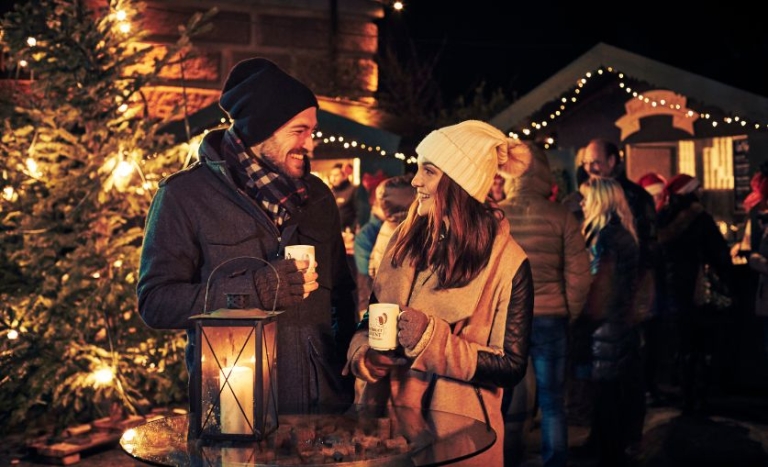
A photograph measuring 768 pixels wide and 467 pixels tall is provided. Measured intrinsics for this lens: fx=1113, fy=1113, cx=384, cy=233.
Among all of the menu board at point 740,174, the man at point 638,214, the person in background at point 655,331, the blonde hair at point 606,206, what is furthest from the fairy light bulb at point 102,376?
the menu board at point 740,174

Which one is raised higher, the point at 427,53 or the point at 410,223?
the point at 427,53

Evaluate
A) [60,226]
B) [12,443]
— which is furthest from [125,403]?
[60,226]

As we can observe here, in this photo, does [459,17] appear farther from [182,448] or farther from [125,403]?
[182,448]

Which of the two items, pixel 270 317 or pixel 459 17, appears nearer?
pixel 270 317

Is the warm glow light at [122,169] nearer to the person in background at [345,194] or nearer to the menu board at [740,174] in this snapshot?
the person in background at [345,194]

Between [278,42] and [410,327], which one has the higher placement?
[278,42]

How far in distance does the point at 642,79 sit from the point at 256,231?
8396 millimetres

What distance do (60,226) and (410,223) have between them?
5222mm

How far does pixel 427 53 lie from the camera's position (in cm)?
3375

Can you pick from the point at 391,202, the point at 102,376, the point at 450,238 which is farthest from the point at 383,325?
the point at 102,376

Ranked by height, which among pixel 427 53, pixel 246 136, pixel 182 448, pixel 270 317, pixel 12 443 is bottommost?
pixel 12 443

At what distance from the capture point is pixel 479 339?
423 centimetres

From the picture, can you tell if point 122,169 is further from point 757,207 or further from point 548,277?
point 757,207

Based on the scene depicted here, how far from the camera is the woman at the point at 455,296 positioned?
4105 millimetres
